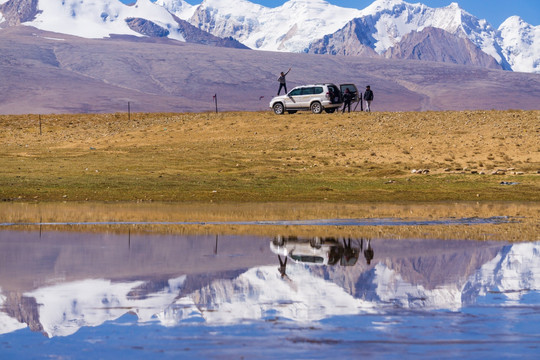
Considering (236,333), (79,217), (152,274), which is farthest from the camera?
(79,217)

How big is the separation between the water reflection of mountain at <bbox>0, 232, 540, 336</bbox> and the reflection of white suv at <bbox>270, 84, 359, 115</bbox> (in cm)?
3623

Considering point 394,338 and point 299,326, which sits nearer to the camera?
point 394,338

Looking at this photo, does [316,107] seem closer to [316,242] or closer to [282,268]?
[316,242]

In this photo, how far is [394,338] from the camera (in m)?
9.09

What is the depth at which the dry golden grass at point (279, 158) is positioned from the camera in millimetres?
31156

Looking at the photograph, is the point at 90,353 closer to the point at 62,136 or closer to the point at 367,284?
the point at 367,284

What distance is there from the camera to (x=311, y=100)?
54000mm

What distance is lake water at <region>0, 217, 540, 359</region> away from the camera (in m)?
8.82

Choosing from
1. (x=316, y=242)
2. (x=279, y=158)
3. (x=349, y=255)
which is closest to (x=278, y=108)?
(x=279, y=158)

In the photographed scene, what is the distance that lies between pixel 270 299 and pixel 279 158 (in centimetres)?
2991

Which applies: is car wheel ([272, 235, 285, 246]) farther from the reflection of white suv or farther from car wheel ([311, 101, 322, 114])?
the reflection of white suv

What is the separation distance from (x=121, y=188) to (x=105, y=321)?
72.5 ft

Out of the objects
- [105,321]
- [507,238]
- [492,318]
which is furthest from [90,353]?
[507,238]

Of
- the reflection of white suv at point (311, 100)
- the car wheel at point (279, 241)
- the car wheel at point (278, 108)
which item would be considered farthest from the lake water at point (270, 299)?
the car wheel at point (278, 108)
